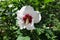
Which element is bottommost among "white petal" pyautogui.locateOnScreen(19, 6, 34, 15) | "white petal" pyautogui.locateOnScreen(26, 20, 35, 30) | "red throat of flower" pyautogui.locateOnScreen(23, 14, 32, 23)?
"white petal" pyautogui.locateOnScreen(26, 20, 35, 30)

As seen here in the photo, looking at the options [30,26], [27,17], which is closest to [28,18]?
[27,17]

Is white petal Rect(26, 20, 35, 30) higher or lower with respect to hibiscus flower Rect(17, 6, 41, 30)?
lower

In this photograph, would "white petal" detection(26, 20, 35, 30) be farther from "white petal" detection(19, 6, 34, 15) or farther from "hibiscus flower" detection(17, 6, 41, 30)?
"white petal" detection(19, 6, 34, 15)

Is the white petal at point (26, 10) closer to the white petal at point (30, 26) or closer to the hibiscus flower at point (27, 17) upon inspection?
the hibiscus flower at point (27, 17)

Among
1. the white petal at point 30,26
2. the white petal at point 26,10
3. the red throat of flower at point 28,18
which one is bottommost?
the white petal at point 30,26

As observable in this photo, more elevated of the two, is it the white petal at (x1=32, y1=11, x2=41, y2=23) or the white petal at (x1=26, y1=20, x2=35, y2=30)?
the white petal at (x1=32, y1=11, x2=41, y2=23)

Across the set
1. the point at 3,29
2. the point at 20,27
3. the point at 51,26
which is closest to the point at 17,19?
the point at 20,27

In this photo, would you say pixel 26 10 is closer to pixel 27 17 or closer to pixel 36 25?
pixel 27 17

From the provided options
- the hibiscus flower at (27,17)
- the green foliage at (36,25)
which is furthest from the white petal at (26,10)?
the green foliage at (36,25)

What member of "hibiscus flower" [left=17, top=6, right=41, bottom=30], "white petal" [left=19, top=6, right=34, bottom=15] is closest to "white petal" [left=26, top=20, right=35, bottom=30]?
"hibiscus flower" [left=17, top=6, right=41, bottom=30]
